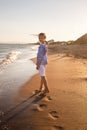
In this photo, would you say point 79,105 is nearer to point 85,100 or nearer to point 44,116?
point 85,100

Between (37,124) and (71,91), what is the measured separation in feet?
8.64

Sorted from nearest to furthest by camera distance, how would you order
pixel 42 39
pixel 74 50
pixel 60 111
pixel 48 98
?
pixel 60 111 → pixel 48 98 → pixel 42 39 → pixel 74 50

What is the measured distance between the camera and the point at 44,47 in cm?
675

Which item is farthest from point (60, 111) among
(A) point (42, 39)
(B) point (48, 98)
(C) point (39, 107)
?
(A) point (42, 39)

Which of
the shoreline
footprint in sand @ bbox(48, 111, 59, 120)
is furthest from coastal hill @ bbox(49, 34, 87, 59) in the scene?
footprint in sand @ bbox(48, 111, 59, 120)

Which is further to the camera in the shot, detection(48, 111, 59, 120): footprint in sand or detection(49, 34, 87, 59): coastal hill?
detection(49, 34, 87, 59): coastal hill

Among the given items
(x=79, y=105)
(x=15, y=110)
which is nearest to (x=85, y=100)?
(x=79, y=105)

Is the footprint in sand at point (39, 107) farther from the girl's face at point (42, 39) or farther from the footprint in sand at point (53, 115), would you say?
the girl's face at point (42, 39)

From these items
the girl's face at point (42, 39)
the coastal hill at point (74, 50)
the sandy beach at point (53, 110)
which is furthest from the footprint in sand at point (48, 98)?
the coastal hill at point (74, 50)

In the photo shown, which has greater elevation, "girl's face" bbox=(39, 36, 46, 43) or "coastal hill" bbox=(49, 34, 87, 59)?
"girl's face" bbox=(39, 36, 46, 43)

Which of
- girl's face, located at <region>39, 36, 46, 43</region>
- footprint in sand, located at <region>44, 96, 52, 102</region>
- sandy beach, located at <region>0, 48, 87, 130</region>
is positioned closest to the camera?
sandy beach, located at <region>0, 48, 87, 130</region>

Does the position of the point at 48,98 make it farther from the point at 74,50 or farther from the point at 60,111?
the point at 74,50

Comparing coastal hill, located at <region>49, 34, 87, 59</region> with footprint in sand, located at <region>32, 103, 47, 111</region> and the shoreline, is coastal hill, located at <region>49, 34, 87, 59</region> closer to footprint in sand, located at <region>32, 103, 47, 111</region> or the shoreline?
the shoreline

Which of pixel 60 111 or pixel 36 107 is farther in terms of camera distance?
pixel 36 107
